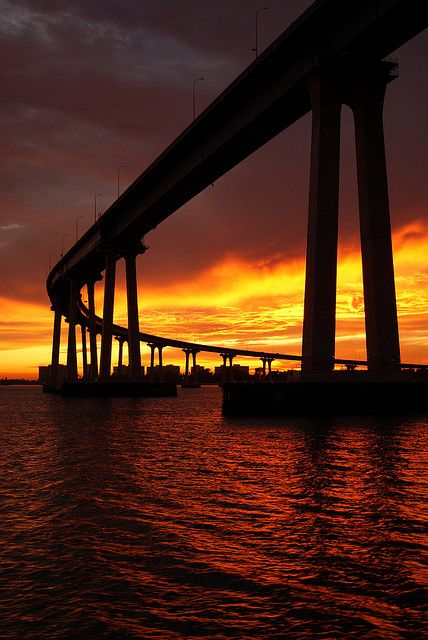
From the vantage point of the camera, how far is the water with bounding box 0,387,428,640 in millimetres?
10273

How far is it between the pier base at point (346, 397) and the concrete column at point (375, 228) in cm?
160

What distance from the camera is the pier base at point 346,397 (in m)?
45.9

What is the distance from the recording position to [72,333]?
14675 centimetres

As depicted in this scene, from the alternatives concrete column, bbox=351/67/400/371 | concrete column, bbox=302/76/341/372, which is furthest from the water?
concrete column, bbox=351/67/400/371

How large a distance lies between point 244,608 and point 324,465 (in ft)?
53.2

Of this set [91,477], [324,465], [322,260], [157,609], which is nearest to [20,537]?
[157,609]

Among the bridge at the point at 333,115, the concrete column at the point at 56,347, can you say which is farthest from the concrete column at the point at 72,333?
the bridge at the point at 333,115

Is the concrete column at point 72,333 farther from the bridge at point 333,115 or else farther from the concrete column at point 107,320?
the bridge at point 333,115

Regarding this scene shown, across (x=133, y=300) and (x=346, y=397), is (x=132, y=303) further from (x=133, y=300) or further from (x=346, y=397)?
(x=346, y=397)

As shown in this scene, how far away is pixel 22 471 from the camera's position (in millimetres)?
27078

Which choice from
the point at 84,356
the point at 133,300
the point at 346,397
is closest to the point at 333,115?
the point at 346,397

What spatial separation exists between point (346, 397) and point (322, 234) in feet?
34.8

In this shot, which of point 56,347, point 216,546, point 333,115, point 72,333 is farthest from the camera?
point 56,347

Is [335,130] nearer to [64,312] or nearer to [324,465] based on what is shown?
[324,465]
